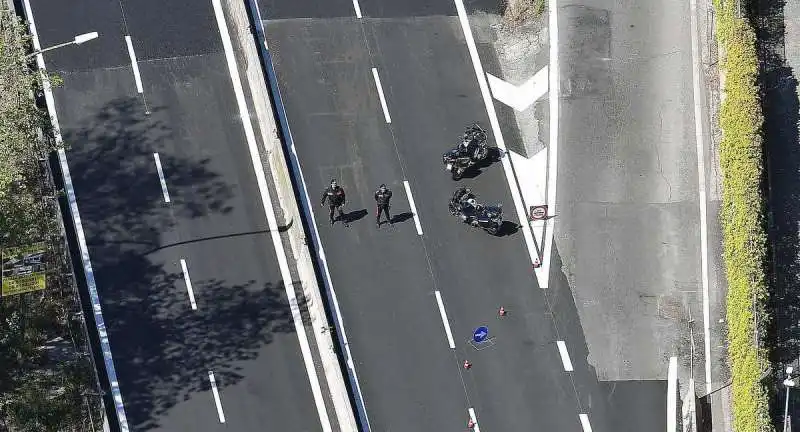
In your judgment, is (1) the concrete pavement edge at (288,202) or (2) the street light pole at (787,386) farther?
(1) the concrete pavement edge at (288,202)


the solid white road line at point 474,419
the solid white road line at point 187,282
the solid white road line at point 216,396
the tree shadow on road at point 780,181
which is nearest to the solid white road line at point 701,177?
the tree shadow on road at point 780,181

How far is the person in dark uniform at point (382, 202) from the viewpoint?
37875 millimetres

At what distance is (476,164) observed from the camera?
40188 mm

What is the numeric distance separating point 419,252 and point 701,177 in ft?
35.3

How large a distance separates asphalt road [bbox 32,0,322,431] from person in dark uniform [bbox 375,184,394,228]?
4.27 m

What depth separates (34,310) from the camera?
3997 cm

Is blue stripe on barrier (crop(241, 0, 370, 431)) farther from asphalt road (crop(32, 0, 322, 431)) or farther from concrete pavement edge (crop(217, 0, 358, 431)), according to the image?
asphalt road (crop(32, 0, 322, 431))

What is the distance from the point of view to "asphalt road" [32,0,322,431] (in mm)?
37875

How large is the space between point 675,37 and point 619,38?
6.94 feet

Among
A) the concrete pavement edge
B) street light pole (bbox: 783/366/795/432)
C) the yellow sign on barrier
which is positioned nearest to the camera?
street light pole (bbox: 783/366/795/432)

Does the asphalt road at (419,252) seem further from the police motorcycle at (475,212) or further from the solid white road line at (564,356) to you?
the police motorcycle at (475,212)

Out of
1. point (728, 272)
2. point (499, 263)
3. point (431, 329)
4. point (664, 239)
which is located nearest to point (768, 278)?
point (728, 272)

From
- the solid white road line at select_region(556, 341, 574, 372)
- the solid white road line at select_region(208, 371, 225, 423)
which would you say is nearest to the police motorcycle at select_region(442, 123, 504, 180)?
the solid white road line at select_region(556, 341, 574, 372)

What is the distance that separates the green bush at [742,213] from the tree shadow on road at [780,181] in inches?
58.7
